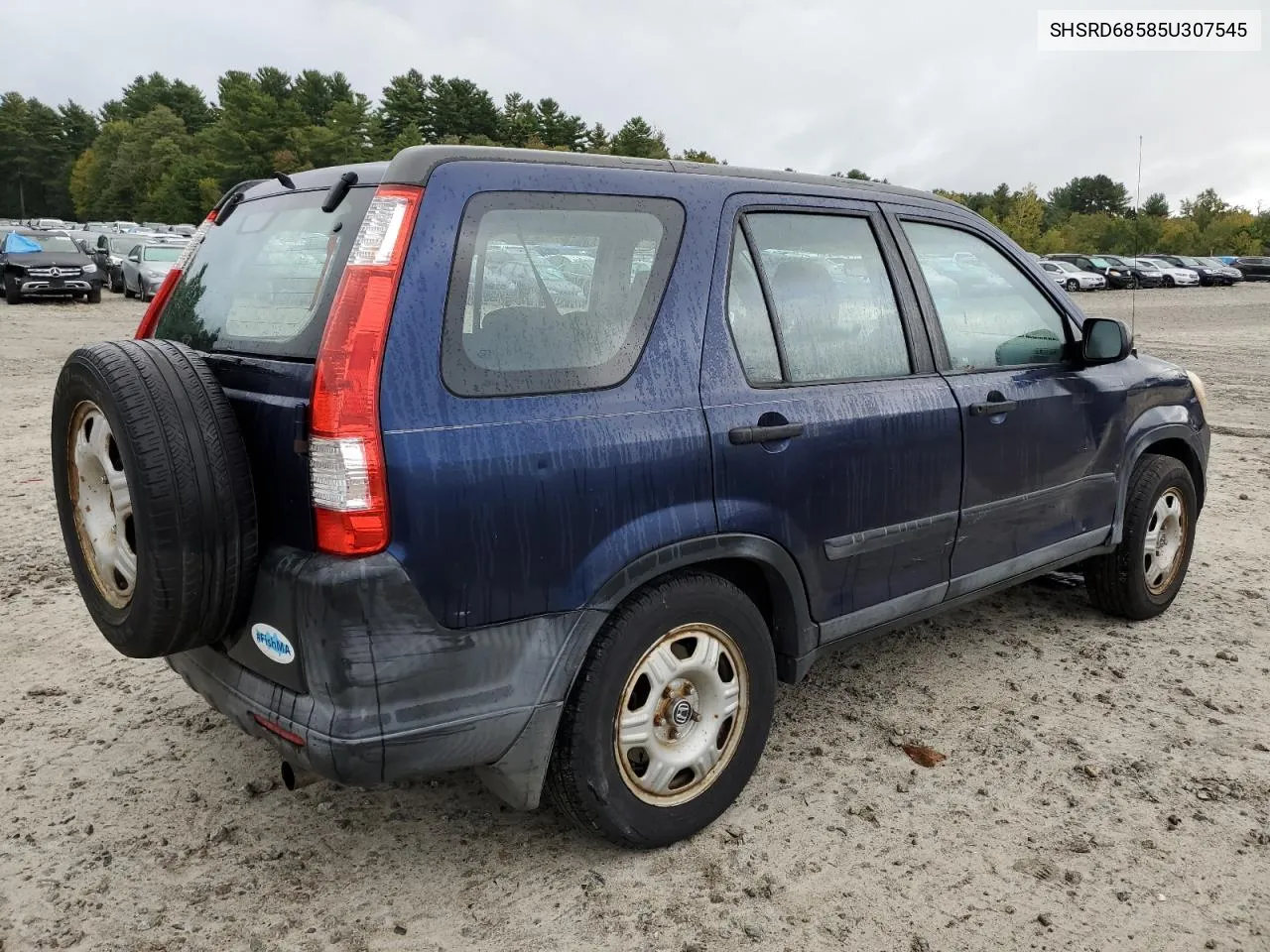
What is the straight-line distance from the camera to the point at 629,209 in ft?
9.24

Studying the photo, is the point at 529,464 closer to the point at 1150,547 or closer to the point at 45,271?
the point at 1150,547

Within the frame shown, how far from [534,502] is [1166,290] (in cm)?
4787

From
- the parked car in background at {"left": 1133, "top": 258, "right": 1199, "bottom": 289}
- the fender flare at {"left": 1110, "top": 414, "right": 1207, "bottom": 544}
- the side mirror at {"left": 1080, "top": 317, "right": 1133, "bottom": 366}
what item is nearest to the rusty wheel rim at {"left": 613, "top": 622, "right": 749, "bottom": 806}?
the side mirror at {"left": 1080, "top": 317, "right": 1133, "bottom": 366}

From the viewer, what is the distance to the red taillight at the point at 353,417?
226cm

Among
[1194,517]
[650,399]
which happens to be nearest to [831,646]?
[650,399]

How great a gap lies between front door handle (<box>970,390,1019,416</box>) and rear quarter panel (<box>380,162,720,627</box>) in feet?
4.19

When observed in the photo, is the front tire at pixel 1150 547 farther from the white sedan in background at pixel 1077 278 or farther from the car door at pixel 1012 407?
the white sedan in background at pixel 1077 278

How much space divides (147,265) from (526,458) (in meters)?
26.0

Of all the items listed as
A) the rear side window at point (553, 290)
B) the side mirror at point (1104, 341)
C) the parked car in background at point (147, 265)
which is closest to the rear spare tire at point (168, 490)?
the rear side window at point (553, 290)

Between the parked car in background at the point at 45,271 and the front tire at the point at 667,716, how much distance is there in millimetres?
25190

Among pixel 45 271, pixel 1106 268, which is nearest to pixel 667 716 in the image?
pixel 45 271

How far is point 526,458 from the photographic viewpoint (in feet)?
8.05

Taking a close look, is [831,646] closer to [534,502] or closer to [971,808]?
[971,808]

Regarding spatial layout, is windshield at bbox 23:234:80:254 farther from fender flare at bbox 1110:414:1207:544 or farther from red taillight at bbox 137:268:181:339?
fender flare at bbox 1110:414:1207:544
